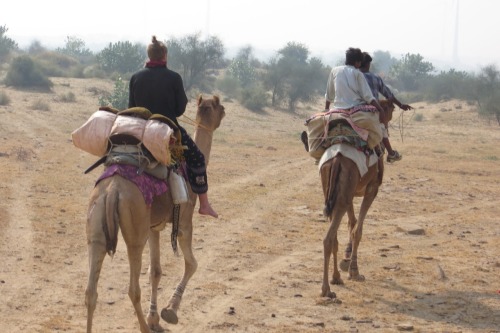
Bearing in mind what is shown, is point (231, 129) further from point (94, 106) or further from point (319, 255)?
point (319, 255)

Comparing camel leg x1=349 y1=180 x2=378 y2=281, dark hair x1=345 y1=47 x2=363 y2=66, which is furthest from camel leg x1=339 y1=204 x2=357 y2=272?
dark hair x1=345 y1=47 x2=363 y2=66

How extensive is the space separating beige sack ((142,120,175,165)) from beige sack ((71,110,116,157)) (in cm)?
34

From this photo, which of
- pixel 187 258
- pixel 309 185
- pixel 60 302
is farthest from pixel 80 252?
pixel 309 185

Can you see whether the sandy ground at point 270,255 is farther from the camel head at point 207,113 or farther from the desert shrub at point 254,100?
the desert shrub at point 254,100

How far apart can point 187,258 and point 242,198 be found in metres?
7.83

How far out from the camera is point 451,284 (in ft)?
32.2

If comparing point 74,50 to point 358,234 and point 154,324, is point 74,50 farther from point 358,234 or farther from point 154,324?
point 154,324

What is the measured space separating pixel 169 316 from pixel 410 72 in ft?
268

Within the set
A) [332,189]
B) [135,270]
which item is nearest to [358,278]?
[332,189]

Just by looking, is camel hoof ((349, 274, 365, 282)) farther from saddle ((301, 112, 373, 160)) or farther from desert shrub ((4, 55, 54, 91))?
desert shrub ((4, 55, 54, 91))

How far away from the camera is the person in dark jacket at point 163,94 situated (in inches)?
303

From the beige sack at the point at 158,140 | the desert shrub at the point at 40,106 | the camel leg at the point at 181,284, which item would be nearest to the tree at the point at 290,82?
the desert shrub at the point at 40,106

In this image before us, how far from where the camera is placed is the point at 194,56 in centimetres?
5503

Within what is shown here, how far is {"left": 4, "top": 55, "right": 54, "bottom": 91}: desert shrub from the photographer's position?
140ft
